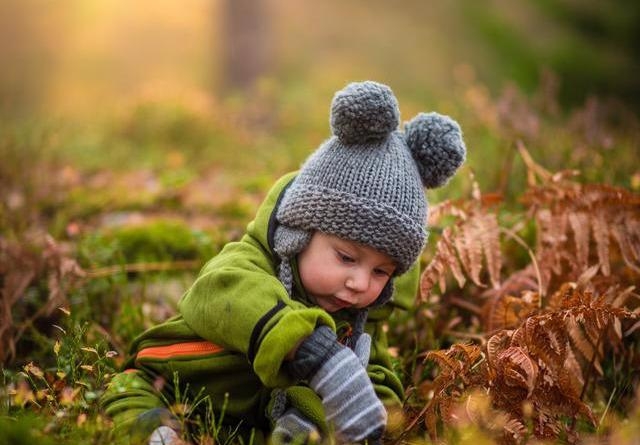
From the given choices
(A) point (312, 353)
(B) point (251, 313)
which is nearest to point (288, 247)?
(B) point (251, 313)

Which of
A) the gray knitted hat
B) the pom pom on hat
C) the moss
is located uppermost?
the pom pom on hat

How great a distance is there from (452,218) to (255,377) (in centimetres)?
213

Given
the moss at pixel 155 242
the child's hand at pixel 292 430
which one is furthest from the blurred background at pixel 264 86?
the child's hand at pixel 292 430

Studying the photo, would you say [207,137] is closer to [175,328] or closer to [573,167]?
[573,167]

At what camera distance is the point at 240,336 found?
246 centimetres

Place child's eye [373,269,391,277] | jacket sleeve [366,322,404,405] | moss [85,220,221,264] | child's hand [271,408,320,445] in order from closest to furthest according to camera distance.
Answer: child's hand [271,408,320,445] → child's eye [373,269,391,277] → jacket sleeve [366,322,404,405] → moss [85,220,221,264]

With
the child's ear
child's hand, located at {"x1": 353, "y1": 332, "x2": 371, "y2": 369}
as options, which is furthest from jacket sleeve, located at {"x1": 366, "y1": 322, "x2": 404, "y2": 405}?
the child's ear

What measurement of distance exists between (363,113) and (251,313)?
2.79 ft

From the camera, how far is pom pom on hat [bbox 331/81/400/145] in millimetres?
2639

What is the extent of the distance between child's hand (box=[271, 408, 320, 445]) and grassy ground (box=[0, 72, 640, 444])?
20.9 inches

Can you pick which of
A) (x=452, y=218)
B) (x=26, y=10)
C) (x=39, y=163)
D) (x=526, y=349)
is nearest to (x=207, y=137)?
(x=39, y=163)

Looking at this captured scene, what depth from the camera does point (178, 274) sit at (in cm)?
423

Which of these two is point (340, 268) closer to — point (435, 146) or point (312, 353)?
point (312, 353)

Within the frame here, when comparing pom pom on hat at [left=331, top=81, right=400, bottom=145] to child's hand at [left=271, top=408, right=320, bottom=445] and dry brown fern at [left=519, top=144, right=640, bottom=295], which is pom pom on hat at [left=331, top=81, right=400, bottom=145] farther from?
dry brown fern at [left=519, top=144, right=640, bottom=295]
